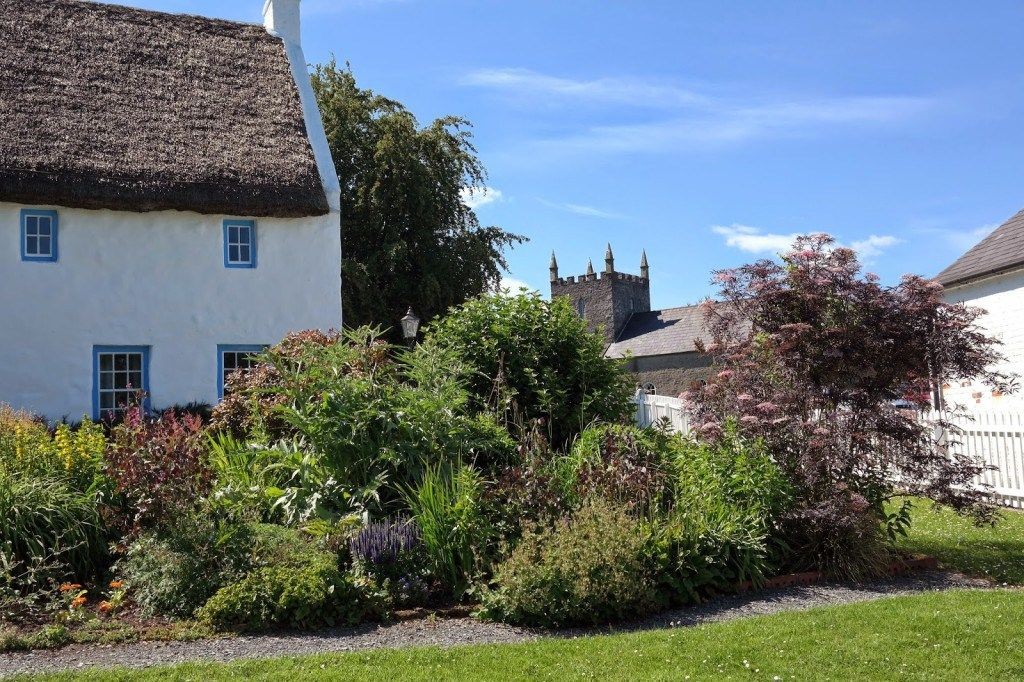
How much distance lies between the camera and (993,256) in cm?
1842

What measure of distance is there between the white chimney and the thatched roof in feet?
1.65

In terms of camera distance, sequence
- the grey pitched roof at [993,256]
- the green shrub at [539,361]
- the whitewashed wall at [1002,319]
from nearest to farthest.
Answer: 1. the green shrub at [539,361]
2. the whitewashed wall at [1002,319]
3. the grey pitched roof at [993,256]

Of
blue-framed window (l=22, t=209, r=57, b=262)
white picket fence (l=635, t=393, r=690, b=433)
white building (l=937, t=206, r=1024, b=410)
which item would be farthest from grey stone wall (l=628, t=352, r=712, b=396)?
blue-framed window (l=22, t=209, r=57, b=262)

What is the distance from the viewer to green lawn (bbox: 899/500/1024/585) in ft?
26.6

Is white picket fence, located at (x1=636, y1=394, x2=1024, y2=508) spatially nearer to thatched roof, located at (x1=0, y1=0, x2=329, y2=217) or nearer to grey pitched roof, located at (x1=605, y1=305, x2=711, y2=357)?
thatched roof, located at (x1=0, y1=0, x2=329, y2=217)

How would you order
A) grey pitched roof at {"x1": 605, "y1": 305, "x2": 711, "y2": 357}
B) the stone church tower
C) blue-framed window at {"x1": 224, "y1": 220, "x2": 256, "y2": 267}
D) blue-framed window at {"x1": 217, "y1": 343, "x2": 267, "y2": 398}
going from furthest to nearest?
the stone church tower, grey pitched roof at {"x1": 605, "y1": 305, "x2": 711, "y2": 357}, blue-framed window at {"x1": 224, "y1": 220, "x2": 256, "y2": 267}, blue-framed window at {"x1": 217, "y1": 343, "x2": 267, "y2": 398}

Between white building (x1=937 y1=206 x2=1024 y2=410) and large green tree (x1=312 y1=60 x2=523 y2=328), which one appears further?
large green tree (x1=312 y1=60 x2=523 y2=328)

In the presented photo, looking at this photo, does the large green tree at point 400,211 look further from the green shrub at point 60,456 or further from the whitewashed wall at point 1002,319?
the green shrub at point 60,456

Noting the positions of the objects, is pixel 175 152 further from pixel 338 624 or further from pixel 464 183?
pixel 464 183

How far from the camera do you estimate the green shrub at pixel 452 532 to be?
7043 millimetres

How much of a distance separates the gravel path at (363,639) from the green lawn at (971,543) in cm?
160

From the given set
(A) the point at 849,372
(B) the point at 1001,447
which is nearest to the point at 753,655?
(A) the point at 849,372

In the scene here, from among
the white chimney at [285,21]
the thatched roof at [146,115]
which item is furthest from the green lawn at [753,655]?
the white chimney at [285,21]

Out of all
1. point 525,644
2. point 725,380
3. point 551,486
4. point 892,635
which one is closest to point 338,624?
point 525,644
